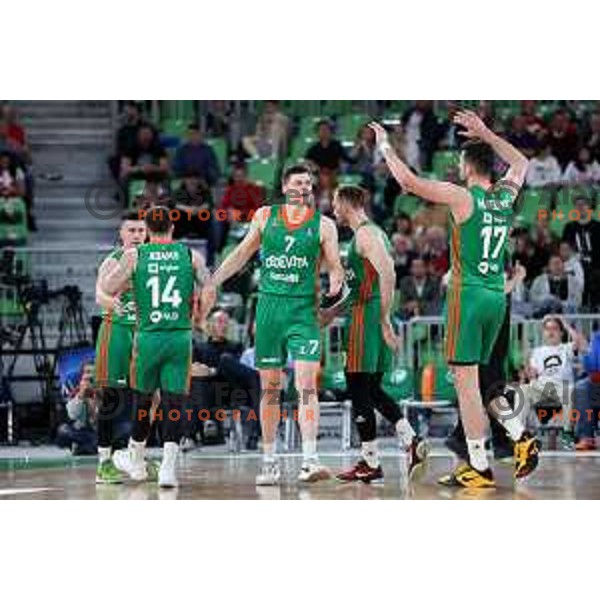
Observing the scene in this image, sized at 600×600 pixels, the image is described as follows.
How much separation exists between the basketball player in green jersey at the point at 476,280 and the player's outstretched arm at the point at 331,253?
2.08ft

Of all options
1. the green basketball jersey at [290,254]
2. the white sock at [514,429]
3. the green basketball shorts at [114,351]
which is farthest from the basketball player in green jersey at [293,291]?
the white sock at [514,429]

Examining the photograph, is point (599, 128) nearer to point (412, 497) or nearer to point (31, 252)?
point (31, 252)

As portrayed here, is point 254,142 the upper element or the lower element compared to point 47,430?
upper

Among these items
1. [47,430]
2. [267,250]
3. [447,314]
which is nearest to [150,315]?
[267,250]

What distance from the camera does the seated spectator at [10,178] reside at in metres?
18.7

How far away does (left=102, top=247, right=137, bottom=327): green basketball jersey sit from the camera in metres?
12.3

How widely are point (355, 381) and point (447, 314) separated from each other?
2.86 ft

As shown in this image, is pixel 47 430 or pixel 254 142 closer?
pixel 47 430

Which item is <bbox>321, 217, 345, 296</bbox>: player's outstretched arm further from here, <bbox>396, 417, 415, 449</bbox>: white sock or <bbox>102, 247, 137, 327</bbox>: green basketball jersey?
<bbox>102, 247, 137, 327</bbox>: green basketball jersey

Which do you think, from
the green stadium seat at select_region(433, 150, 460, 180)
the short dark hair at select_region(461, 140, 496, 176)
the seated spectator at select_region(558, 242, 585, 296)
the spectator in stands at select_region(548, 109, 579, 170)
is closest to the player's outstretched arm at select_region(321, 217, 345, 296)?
the short dark hair at select_region(461, 140, 496, 176)

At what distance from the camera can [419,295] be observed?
57.2ft

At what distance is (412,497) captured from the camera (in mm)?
10875

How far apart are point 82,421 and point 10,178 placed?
162 inches

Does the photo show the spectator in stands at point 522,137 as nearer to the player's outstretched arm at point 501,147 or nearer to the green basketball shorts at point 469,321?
the player's outstretched arm at point 501,147
